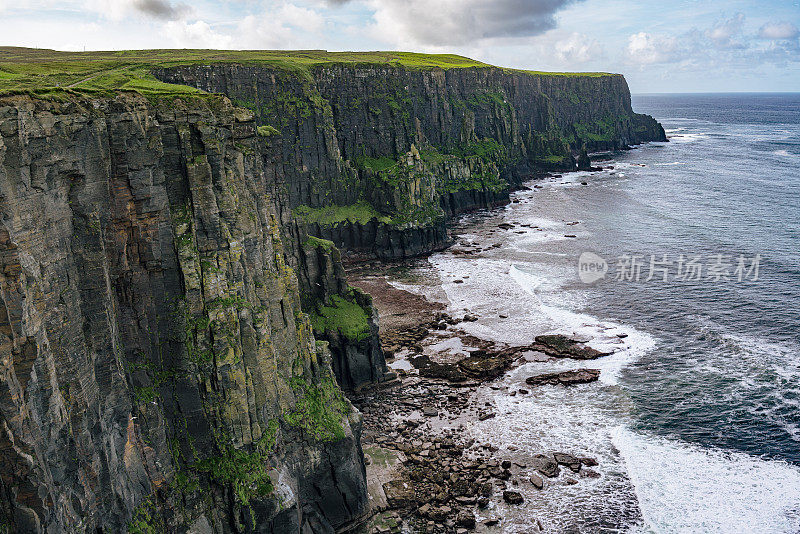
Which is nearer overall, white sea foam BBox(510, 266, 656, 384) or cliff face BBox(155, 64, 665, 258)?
white sea foam BBox(510, 266, 656, 384)

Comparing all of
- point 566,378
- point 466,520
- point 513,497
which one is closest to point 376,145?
point 566,378

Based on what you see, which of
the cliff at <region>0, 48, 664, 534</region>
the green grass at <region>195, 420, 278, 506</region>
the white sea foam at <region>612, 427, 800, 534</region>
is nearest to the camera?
the cliff at <region>0, 48, 664, 534</region>

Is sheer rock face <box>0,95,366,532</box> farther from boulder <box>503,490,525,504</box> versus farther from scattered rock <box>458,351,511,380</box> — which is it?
scattered rock <box>458,351,511,380</box>

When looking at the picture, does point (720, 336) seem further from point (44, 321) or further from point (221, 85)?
point (221, 85)

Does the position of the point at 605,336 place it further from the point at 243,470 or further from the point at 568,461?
the point at 243,470

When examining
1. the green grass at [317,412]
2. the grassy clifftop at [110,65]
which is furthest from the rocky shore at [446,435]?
the grassy clifftop at [110,65]
